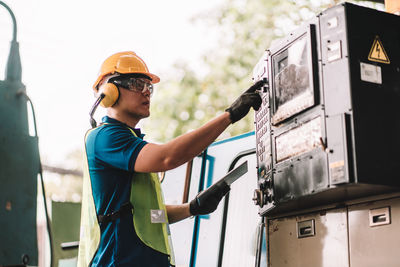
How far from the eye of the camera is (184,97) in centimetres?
1132

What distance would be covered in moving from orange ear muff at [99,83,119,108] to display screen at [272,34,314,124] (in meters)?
0.97

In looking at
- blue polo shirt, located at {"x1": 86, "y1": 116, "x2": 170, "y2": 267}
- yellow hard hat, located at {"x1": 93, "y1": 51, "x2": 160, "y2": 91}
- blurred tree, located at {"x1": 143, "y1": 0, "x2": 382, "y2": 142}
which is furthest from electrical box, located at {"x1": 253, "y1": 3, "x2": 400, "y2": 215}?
blurred tree, located at {"x1": 143, "y1": 0, "x2": 382, "y2": 142}

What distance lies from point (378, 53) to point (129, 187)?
1444 mm

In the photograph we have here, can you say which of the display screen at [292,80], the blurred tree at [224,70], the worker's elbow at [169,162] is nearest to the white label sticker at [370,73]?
the display screen at [292,80]

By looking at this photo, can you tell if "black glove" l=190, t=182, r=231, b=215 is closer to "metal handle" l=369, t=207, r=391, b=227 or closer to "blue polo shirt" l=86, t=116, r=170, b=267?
"blue polo shirt" l=86, t=116, r=170, b=267

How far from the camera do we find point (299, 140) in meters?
2.67

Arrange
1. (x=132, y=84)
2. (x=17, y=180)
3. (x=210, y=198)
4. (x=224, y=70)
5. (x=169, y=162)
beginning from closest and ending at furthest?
(x=17, y=180) < (x=169, y=162) < (x=132, y=84) < (x=210, y=198) < (x=224, y=70)

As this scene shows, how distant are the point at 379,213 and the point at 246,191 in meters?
1.81

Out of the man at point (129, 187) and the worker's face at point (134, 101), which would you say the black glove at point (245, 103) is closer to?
the man at point (129, 187)

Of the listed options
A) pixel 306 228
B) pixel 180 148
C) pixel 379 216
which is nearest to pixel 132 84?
pixel 180 148

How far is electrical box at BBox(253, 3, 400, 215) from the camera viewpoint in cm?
237

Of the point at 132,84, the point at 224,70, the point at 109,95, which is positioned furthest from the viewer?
the point at 224,70

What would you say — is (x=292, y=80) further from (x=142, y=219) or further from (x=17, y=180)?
(x=17, y=180)

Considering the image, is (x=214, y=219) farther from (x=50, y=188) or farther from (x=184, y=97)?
(x=50, y=188)
